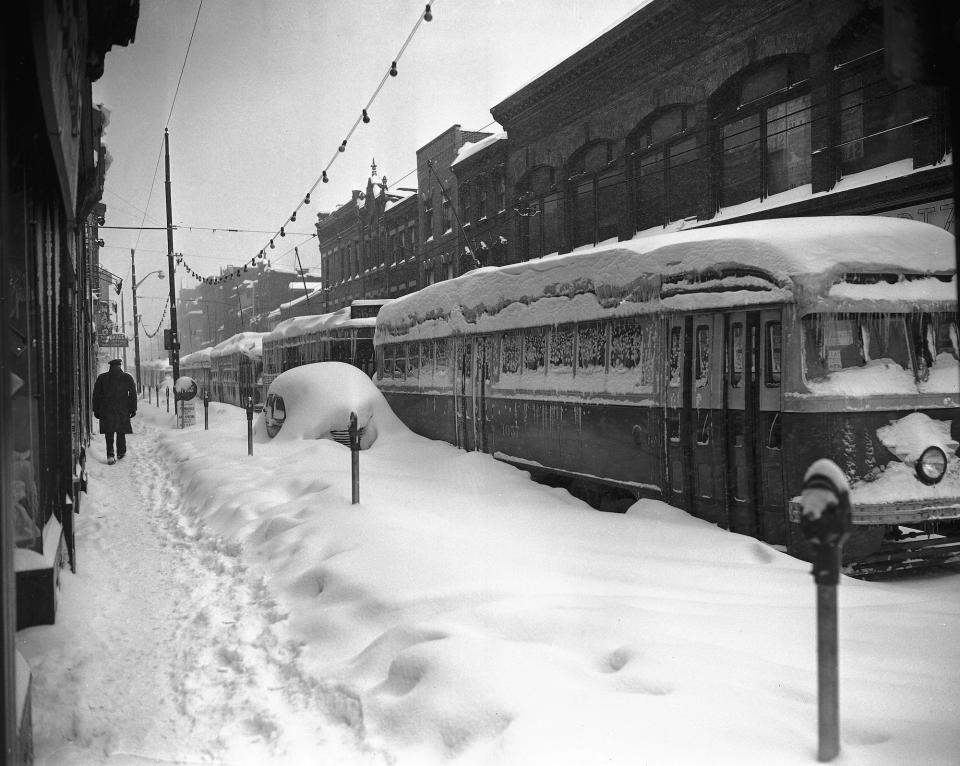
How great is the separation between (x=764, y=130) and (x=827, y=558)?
50.6 ft

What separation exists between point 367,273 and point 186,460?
26382 millimetres

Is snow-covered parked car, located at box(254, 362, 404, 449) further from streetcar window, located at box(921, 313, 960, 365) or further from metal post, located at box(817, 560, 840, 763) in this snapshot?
metal post, located at box(817, 560, 840, 763)

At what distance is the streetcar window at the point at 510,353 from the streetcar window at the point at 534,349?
0.20m

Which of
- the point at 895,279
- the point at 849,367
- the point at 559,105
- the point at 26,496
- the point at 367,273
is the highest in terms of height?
the point at 559,105

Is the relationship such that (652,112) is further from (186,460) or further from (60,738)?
(60,738)

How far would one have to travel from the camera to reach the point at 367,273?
126ft

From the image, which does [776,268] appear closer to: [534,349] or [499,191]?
[534,349]

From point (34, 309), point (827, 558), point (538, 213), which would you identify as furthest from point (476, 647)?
point (538, 213)

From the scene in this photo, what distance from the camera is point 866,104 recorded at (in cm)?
1400

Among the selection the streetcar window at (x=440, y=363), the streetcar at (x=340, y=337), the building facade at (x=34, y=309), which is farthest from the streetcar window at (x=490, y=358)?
the streetcar at (x=340, y=337)

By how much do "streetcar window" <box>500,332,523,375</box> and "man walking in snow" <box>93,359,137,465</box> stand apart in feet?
24.3

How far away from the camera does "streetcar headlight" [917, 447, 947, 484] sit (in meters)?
6.03

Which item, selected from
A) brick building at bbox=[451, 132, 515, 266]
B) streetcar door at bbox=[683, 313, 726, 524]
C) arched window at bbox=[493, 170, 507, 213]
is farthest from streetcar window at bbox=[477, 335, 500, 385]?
arched window at bbox=[493, 170, 507, 213]

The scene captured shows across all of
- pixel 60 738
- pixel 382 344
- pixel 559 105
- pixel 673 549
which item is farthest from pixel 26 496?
pixel 559 105
